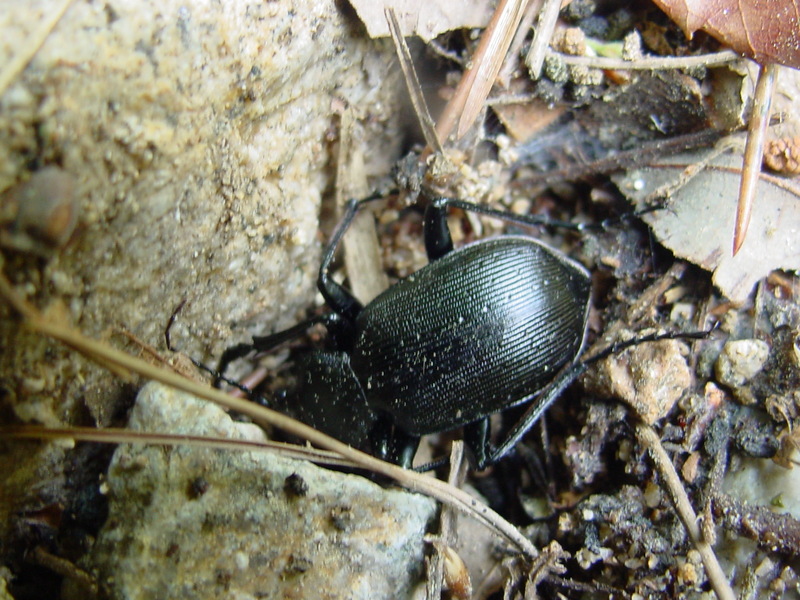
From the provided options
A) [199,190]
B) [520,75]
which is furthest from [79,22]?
[520,75]

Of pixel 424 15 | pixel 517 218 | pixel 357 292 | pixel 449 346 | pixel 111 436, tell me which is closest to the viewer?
pixel 111 436

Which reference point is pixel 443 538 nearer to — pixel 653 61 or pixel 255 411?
pixel 255 411

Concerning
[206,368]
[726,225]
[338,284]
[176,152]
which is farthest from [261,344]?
[726,225]

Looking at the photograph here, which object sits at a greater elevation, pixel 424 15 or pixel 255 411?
pixel 424 15

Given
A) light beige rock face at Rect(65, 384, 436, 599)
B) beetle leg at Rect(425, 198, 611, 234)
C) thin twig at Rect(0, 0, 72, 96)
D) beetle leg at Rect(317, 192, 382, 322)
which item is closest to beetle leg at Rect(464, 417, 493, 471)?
light beige rock face at Rect(65, 384, 436, 599)

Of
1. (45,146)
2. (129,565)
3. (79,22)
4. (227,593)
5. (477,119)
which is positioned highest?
(79,22)

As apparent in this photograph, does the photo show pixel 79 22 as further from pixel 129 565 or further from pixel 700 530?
pixel 700 530

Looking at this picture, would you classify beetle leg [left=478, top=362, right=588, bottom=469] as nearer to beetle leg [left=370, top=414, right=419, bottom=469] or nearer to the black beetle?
the black beetle
